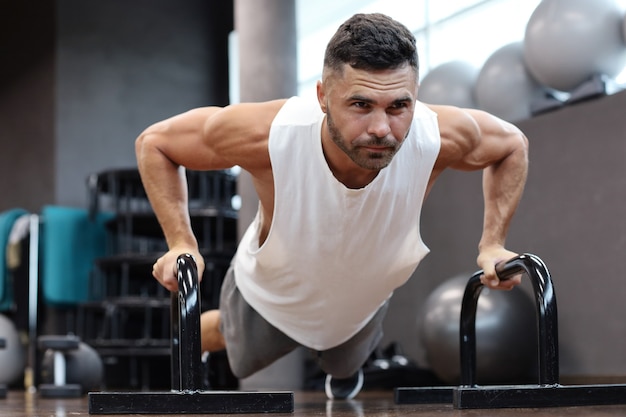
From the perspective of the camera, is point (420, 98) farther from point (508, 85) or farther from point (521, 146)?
point (521, 146)

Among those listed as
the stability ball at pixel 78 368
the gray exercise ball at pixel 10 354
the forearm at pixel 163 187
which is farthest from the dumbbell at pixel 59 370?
the forearm at pixel 163 187

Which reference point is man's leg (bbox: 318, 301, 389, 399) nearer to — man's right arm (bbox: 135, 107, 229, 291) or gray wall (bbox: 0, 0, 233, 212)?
man's right arm (bbox: 135, 107, 229, 291)

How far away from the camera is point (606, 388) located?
6.34ft

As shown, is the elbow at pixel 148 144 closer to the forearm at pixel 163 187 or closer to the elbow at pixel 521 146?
the forearm at pixel 163 187

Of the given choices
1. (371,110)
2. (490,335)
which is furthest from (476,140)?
(490,335)

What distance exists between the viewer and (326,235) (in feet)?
6.95

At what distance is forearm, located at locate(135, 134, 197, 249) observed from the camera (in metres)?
2.12

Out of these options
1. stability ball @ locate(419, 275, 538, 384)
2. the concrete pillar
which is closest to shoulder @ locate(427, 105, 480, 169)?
stability ball @ locate(419, 275, 538, 384)

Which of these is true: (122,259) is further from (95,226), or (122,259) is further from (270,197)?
(270,197)

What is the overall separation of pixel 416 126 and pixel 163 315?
3.46 m

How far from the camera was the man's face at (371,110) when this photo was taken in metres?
1.78

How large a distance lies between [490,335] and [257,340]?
3.77ft

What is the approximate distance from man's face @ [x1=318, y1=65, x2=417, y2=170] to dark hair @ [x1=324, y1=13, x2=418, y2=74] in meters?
0.02

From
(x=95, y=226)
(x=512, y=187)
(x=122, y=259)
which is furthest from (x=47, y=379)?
(x=512, y=187)
